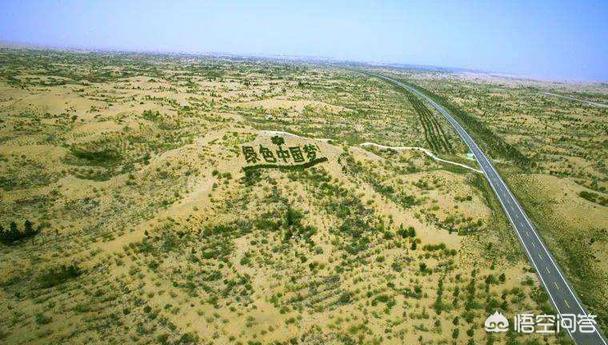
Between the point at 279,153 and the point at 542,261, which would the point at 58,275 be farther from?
the point at 542,261

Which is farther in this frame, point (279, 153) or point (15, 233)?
point (279, 153)

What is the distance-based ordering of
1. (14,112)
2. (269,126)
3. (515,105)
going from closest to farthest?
(14,112)
(269,126)
(515,105)

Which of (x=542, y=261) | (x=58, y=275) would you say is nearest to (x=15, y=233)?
(x=58, y=275)

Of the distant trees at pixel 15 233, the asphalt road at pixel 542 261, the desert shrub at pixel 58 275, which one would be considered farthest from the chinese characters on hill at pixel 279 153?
the asphalt road at pixel 542 261

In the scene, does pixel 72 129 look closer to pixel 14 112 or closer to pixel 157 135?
pixel 157 135

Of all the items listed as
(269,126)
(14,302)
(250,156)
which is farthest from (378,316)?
(269,126)

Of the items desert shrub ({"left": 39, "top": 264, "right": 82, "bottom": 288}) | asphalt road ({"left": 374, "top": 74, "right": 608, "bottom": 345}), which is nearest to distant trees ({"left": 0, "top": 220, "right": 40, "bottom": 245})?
desert shrub ({"left": 39, "top": 264, "right": 82, "bottom": 288})

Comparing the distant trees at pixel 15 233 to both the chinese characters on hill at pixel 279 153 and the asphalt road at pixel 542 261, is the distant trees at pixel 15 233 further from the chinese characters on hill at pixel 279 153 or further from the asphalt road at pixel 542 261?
the asphalt road at pixel 542 261
